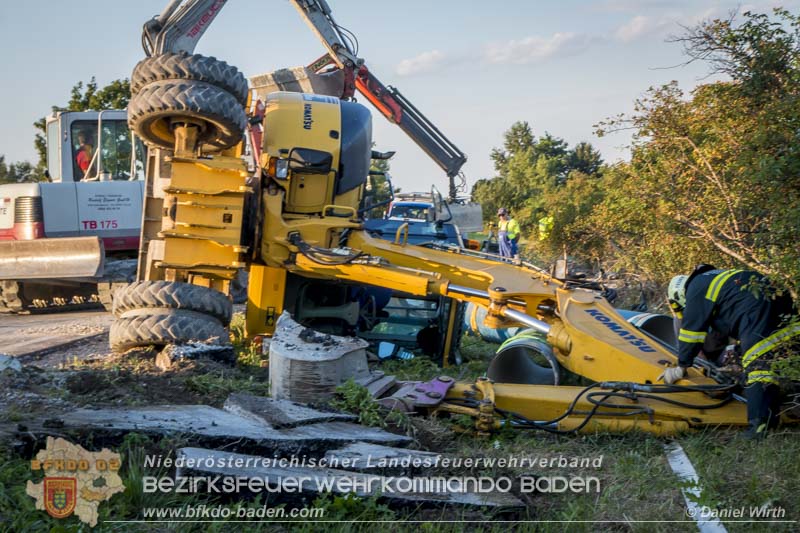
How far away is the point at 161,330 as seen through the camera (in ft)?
22.2

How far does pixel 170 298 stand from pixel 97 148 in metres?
6.65

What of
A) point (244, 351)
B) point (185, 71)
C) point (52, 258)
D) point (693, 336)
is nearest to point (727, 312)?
point (693, 336)

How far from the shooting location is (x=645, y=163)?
8.64 meters

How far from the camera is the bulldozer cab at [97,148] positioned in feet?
41.2

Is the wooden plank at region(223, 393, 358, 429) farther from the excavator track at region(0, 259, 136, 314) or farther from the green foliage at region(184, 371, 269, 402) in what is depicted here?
the excavator track at region(0, 259, 136, 314)

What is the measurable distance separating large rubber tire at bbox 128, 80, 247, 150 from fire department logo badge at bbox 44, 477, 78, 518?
169 inches

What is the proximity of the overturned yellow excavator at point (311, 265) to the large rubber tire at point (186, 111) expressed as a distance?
1 cm

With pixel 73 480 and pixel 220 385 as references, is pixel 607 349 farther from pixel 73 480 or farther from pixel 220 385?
pixel 73 480

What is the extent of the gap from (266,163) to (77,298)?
22.2 feet

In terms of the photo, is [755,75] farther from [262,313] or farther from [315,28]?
[315,28]

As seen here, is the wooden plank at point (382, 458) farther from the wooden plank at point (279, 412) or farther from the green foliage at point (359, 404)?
the green foliage at point (359, 404)

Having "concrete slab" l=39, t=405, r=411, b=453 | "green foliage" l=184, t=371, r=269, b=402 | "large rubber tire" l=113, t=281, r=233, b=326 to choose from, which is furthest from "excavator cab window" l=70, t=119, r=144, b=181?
"concrete slab" l=39, t=405, r=411, b=453

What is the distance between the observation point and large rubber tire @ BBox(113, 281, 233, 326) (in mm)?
6934

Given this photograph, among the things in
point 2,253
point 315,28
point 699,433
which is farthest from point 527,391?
point 315,28
